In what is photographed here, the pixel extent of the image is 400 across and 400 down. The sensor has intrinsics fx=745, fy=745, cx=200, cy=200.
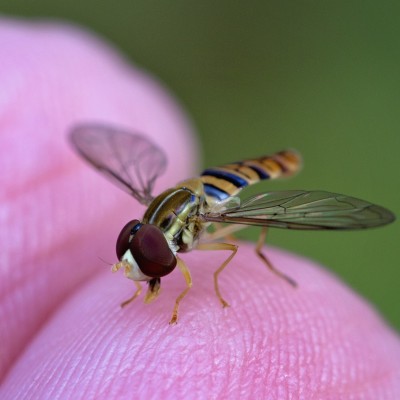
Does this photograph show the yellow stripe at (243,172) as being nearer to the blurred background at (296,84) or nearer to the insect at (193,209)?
the insect at (193,209)

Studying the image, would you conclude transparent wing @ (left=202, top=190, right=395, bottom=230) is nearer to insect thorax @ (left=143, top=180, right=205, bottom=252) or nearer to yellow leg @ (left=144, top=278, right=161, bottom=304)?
insect thorax @ (left=143, top=180, right=205, bottom=252)

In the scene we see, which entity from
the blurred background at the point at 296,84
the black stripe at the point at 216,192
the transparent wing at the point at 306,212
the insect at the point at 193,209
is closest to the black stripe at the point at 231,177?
the insect at the point at 193,209

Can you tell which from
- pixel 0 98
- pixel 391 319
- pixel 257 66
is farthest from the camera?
pixel 257 66

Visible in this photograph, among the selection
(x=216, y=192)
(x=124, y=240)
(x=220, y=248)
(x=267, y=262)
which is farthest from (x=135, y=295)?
(x=267, y=262)

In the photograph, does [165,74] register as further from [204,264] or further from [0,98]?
[204,264]

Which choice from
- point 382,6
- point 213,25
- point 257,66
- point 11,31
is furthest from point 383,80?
point 11,31

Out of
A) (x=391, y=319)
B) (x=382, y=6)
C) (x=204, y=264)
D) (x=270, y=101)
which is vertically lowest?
(x=391, y=319)

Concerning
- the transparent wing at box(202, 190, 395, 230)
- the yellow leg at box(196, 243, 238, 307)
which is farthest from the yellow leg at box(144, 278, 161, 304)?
the transparent wing at box(202, 190, 395, 230)

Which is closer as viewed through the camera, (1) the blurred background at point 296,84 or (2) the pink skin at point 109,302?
(2) the pink skin at point 109,302
